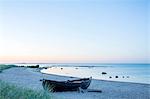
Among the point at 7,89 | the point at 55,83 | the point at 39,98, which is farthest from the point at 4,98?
the point at 55,83

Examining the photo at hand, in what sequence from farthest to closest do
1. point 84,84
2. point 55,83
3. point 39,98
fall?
point 84,84 → point 55,83 → point 39,98

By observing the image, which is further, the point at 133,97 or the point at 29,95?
the point at 133,97

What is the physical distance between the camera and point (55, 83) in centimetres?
1905

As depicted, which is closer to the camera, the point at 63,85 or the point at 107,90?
the point at 63,85

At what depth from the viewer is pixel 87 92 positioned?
19.5m

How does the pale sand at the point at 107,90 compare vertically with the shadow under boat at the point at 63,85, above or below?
below

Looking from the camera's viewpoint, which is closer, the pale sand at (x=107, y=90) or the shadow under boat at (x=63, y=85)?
the pale sand at (x=107, y=90)

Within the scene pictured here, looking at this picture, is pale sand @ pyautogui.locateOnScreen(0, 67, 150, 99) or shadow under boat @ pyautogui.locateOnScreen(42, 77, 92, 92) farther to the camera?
shadow under boat @ pyautogui.locateOnScreen(42, 77, 92, 92)

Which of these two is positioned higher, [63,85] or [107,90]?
[63,85]

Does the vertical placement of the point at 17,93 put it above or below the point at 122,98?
above

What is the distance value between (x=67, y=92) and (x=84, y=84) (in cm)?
181

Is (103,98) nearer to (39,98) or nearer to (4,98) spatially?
(39,98)

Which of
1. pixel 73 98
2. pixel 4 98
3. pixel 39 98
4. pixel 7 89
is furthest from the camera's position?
pixel 73 98

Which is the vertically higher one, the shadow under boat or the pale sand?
the shadow under boat
